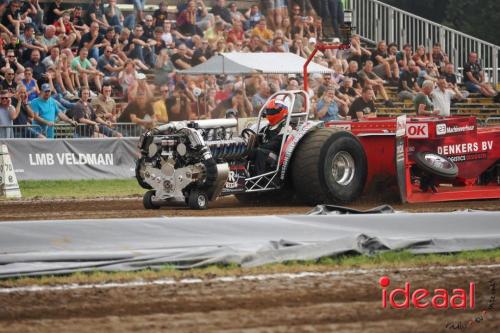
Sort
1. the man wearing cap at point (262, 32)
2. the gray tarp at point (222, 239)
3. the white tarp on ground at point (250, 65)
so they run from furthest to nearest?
1. the man wearing cap at point (262, 32)
2. the white tarp on ground at point (250, 65)
3. the gray tarp at point (222, 239)

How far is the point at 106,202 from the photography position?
14.7 metres

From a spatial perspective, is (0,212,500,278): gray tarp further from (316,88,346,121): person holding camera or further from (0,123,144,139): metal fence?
(316,88,346,121): person holding camera

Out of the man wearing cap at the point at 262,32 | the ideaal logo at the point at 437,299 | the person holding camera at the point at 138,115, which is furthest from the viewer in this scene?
the man wearing cap at the point at 262,32

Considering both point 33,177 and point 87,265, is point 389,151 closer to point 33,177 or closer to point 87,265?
point 87,265

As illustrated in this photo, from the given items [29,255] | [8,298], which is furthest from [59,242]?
[8,298]

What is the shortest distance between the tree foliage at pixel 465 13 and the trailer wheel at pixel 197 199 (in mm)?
28776

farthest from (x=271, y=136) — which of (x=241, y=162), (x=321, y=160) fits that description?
(x=321, y=160)

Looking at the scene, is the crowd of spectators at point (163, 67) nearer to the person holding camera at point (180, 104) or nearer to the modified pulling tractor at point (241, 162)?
the person holding camera at point (180, 104)

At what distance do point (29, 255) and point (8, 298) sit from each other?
1.11 m

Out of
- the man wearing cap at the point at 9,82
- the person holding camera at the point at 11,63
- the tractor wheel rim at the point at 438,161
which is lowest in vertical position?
the tractor wheel rim at the point at 438,161

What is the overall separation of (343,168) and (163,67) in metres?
10.2

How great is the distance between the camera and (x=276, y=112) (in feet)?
44.1

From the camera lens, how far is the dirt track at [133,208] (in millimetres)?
12164

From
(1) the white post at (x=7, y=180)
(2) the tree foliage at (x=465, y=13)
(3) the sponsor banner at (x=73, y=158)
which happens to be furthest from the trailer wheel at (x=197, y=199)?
(2) the tree foliage at (x=465, y=13)
